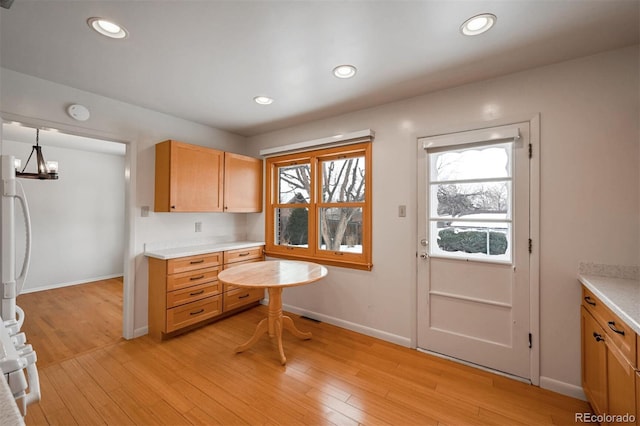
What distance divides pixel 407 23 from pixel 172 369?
3090 millimetres

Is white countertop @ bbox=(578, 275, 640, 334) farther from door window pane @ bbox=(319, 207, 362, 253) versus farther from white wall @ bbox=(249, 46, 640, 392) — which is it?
door window pane @ bbox=(319, 207, 362, 253)

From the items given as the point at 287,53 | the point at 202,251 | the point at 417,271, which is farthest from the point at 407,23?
the point at 202,251

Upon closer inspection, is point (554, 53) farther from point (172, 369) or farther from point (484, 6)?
point (172, 369)

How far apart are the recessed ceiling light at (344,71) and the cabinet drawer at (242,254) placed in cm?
237

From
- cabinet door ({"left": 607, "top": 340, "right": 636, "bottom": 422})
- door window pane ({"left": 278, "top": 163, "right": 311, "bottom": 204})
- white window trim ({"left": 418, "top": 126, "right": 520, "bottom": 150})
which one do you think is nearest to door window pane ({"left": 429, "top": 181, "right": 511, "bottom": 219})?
white window trim ({"left": 418, "top": 126, "right": 520, "bottom": 150})

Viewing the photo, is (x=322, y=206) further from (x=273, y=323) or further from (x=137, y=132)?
(x=137, y=132)

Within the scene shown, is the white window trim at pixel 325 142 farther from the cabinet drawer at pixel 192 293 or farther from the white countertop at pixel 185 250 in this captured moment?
the cabinet drawer at pixel 192 293

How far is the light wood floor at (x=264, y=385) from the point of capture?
1782 mm

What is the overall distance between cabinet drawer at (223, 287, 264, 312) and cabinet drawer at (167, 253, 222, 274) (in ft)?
1.49

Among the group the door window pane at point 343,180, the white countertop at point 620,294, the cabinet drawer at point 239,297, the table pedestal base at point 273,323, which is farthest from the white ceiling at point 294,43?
the cabinet drawer at point 239,297

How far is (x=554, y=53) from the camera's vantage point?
193 cm

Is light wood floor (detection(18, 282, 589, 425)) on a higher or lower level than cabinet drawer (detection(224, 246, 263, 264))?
lower

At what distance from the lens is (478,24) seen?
5.38ft

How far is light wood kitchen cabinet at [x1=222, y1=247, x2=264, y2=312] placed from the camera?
3375 mm
